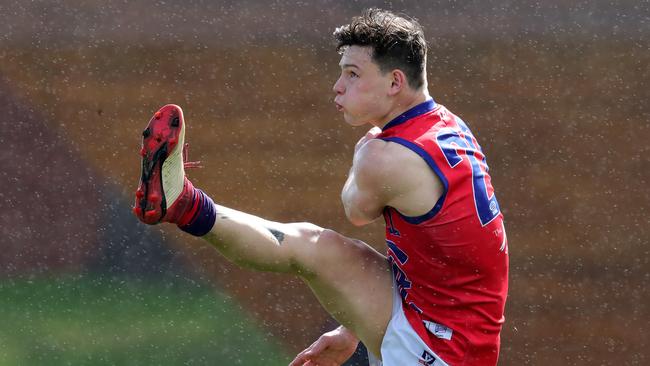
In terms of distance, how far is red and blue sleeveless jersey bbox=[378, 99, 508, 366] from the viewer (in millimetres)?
3016

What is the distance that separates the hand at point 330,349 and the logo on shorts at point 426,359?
379mm

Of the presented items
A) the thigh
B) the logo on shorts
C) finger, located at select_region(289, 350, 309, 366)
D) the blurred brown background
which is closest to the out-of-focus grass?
the blurred brown background

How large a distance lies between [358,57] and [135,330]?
7.19 ft

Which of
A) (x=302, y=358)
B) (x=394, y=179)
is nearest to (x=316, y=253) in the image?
(x=394, y=179)

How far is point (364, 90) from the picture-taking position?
10.3 feet

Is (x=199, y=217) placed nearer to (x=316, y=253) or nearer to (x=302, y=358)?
(x=316, y=253)

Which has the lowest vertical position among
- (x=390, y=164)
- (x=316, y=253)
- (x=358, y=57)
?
(x=316, y=253)

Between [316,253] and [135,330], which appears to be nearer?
[316,253]

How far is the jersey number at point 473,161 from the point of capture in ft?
9.92

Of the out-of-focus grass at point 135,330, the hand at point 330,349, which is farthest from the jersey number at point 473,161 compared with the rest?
the out-of-focus grass at point 135,330

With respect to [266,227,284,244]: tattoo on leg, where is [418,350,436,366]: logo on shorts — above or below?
below

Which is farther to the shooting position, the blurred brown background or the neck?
the blurred brown background

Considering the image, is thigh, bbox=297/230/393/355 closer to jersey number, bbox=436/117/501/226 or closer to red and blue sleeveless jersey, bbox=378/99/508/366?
red and blue sleeveless jersey, bbox=378/99/508/366

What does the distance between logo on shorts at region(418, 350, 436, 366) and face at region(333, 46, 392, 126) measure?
707mm
